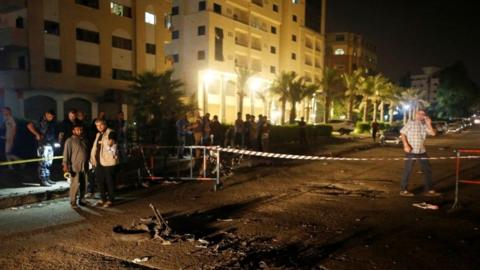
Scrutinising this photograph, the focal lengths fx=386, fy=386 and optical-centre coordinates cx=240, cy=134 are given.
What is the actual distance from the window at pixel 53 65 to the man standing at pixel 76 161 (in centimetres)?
2317

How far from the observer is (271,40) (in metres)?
50.1

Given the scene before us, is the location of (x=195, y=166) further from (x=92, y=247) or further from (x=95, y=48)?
(x=95, y=48)

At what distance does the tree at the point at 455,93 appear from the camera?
77125 mm

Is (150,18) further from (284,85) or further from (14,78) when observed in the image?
(284,85)

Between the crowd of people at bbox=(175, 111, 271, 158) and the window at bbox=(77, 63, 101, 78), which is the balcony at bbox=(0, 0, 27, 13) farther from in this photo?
the crowd of people at bbox=(175, 111, 271, 158)

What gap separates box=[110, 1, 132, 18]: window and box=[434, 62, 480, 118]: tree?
67.6m

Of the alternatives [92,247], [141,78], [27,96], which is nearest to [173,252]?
[92,247]

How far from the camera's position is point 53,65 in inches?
1123

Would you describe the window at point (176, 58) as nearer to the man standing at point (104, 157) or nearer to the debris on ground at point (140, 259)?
the man standing at point (104, 157)

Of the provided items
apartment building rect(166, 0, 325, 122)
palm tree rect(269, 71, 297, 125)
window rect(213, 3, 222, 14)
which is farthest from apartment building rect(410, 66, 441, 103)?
window rect(213, 3, 222, 14)

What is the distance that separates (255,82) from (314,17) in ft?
65.8

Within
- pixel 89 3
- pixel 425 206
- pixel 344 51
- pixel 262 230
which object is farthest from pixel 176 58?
pixel 344 51

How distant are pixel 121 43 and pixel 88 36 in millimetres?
3127

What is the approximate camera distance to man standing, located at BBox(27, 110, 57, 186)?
380 inches
